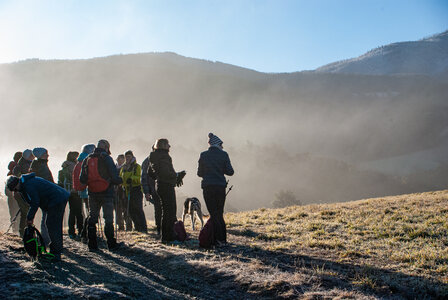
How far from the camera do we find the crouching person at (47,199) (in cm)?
641

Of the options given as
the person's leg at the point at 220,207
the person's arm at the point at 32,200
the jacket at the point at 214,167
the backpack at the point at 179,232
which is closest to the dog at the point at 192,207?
the backpack at the point at 179,232

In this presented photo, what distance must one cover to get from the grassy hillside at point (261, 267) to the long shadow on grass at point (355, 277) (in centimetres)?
2

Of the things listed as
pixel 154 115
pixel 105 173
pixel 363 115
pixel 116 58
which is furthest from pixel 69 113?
pixel 105 173

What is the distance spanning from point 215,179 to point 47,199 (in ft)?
11.6

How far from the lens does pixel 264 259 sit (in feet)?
22.9

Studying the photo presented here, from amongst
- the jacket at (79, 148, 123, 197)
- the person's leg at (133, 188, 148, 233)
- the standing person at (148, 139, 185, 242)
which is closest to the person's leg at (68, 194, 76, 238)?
the person's leg at (133, 188, 148, 233)

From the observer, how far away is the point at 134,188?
1120 centimetres

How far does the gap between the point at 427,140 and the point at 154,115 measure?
98251 millimetres

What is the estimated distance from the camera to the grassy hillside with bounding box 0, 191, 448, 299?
16.5 ft

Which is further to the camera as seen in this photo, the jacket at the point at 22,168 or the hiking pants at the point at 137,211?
the hiking pants at the point at 137,211

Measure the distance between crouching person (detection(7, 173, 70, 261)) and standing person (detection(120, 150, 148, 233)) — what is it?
4079mm

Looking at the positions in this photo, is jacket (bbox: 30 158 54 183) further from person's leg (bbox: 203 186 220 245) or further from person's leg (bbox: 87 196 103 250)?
person's leg (bbox: 203 186 220 245)

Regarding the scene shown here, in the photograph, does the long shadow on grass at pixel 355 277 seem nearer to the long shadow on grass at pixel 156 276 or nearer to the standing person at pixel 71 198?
the long shadow on grass at pixel 156 276

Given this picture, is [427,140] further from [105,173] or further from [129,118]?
[105,173]
